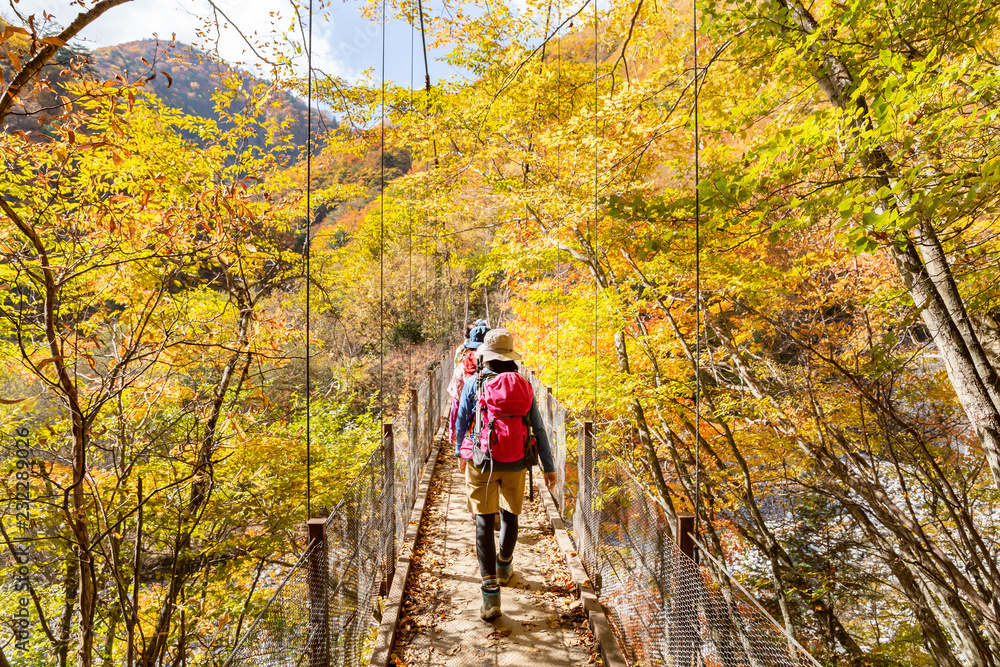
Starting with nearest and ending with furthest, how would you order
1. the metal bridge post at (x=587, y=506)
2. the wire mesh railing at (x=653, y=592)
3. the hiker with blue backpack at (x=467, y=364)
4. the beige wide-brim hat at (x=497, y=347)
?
the wire mesh railing at (x=653, y=592) → the beige wide-brim hat at (x=497, y=347) → the metal bridge post at (x=587, y=506) → the hiker with blue backpack at (x=467, y=364)

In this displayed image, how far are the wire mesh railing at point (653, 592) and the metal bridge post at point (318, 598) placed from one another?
161 centimetres

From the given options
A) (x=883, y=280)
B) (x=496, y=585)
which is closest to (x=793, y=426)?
(x=883, y=280)

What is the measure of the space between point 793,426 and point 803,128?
427 centimetres

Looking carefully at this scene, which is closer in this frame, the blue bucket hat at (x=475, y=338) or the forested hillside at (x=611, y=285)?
the forested hillside at (x=611, y=285)

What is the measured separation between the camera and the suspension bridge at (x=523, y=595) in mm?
2045

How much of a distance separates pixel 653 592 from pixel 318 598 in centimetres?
178

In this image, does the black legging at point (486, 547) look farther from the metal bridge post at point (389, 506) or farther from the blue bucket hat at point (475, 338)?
the blue bucket hat at point (475, 338)

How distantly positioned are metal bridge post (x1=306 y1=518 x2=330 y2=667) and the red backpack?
1.20 m

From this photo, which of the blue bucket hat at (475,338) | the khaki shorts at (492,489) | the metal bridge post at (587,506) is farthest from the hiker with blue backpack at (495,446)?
the blue bucket hat at (475,338)

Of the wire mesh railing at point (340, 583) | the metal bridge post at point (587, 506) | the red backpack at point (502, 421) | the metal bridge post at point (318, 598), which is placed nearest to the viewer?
the wire mesh railing at point (340, 583)

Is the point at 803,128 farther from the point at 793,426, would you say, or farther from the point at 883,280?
the point at 883,280

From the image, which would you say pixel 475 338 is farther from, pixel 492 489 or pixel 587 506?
pixel 587 506

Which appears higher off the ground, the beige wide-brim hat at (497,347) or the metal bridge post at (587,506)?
the beige wide-brim hat at (497,347)

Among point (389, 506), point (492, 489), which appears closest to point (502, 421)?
point (492, 489)
